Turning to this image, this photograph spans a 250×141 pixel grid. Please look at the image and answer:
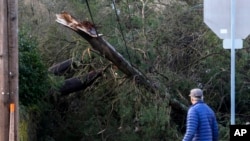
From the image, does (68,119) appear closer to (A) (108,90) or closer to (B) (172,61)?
(A) (108,90)

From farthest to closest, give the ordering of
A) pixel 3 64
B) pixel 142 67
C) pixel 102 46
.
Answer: pixel 142 67
pixel 102 46
pixel 3 64

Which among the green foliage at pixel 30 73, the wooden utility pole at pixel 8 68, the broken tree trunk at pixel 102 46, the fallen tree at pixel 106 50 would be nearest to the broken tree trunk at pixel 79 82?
the fallen tree at pixel 106 50

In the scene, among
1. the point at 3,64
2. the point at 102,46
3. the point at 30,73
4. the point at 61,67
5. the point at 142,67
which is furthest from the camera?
the point at 61,67

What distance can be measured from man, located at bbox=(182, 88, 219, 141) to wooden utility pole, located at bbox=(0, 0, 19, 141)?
8.49 feet

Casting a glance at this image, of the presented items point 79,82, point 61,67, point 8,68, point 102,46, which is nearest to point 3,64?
point 8,68

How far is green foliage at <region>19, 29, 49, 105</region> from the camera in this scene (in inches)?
498

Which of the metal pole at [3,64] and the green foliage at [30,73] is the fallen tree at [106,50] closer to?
the green foliage at [30,73]

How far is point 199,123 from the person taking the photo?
8828 mm

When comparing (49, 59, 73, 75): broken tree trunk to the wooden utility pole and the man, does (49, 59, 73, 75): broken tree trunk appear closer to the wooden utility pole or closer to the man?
the wooden utility pole

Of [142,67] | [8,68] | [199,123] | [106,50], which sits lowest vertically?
[199,123]

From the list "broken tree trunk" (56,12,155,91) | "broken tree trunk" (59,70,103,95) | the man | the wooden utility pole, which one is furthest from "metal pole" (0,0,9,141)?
"broken tree trunk" (59,70,103,95)

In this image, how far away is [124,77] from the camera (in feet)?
47.0

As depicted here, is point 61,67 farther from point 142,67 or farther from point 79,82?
point 142,67

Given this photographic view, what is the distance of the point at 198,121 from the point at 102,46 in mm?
4650
